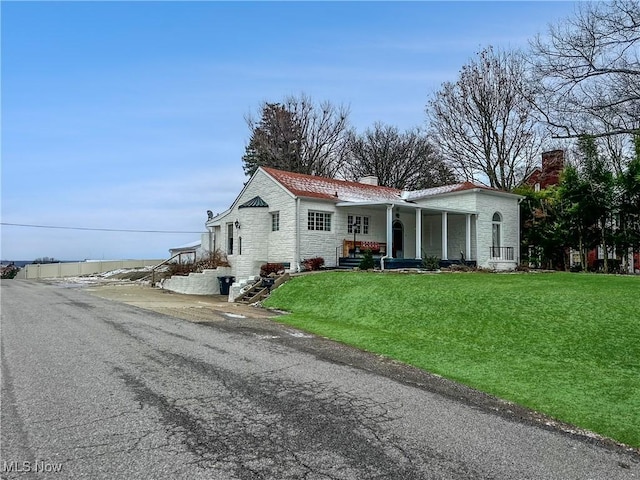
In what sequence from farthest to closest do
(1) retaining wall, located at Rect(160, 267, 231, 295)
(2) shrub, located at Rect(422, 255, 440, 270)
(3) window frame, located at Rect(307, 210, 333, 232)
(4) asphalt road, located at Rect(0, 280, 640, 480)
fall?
1. (1) retaining wall, located at Rect(160, 267, 231, 295)
2. (3) window frame, located at Rect(307, 210, 333, 232)
3. (2) shrub, located at Rect(422, 255, 440, 270)
4. (4) asphalt road, located at Rect(0, 280, 640, 480)

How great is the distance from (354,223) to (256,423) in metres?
18.3

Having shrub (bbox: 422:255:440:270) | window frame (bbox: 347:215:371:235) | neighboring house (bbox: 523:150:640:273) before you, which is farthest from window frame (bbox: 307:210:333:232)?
neighboring house (bbox: 523:150:640:273)

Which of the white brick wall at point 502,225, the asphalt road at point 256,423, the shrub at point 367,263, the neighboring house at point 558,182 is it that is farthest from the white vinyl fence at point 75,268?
the asphalt road at point 256,423

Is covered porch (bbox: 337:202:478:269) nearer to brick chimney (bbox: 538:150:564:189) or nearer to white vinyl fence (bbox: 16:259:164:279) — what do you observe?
brick chimney (bbox: 538:150:564:189)

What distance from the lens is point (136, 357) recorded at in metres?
7.52

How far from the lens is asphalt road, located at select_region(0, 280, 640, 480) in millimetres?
3865

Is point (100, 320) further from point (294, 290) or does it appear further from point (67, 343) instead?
point (294, 290)

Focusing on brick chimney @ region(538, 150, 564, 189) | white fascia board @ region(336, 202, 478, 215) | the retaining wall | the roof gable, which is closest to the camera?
white fascia board @ region(336, 202, 478, 215)

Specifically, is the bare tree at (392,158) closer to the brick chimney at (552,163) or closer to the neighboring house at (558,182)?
the neighboring house at (558,182)

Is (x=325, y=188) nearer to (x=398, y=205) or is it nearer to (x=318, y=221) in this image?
(x=318, y=221)

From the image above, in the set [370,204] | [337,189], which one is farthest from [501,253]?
[337,189]

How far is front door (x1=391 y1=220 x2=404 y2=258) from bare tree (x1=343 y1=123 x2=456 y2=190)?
50.6ft

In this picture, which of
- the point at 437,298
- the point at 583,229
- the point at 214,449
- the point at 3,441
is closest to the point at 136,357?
the point at 3,441

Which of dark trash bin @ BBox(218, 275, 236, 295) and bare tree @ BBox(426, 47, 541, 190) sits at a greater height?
bare tree @ BBox(426, 47, 541, 190)
